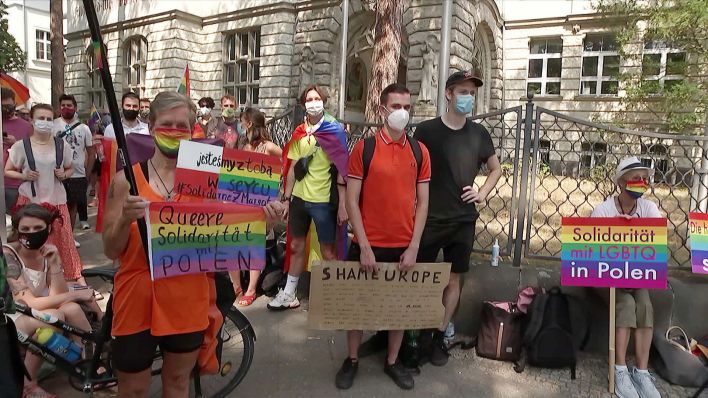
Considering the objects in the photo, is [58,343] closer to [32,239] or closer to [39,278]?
[39,278]

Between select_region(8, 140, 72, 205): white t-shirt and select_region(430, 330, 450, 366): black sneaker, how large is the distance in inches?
151

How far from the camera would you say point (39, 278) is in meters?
3.29

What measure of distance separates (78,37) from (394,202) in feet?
89.1

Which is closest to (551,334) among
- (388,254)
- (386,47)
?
(388,254)

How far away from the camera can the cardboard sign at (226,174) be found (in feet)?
7.89

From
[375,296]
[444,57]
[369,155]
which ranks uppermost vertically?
[444,57]

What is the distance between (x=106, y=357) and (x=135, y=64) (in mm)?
23113

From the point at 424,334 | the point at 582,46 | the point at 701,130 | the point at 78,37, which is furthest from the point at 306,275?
the point at 78,37

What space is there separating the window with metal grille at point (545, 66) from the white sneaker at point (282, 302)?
1758 cm

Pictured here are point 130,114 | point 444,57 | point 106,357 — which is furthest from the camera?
point 130,114

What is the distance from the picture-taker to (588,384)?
368 cm

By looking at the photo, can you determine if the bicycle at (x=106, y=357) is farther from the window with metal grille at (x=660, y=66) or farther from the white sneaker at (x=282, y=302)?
the window with metal grille at (x=660, y=66)

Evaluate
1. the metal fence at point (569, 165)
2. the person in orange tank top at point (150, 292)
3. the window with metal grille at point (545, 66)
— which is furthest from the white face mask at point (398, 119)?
the window with metal grille at point (545, 66)

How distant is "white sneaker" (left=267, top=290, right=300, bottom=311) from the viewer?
4785mm
